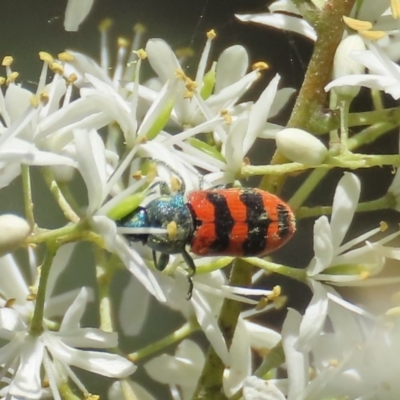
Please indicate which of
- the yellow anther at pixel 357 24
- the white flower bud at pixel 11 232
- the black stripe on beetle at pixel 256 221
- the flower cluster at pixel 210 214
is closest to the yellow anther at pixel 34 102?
the flower cluster at pixel 210 214

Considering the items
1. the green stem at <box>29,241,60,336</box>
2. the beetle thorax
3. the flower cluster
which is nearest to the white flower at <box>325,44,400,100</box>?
the flower cluster

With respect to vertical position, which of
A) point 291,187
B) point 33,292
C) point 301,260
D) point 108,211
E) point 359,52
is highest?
point 359,52

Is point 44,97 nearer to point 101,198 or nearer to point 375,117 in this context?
point 101,198

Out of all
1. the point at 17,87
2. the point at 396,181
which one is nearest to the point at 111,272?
the point at 17,87

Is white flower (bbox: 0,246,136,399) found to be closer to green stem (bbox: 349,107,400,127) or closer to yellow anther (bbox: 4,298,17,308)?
yellow anther (bbox: 4,298,17,308)

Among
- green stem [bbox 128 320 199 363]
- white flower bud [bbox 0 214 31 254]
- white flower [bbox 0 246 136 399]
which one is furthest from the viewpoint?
green stem [bbox 128 320 199 363]

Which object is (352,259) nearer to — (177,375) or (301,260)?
(177,375)
